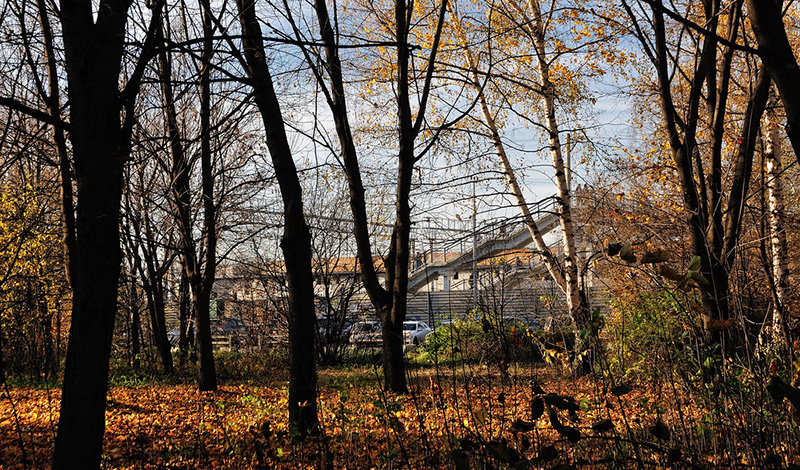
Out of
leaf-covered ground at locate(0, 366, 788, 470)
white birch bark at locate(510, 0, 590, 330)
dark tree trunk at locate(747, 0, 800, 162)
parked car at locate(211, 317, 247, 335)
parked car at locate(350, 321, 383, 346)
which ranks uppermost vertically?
white birch bark at locate(510, 0, 590, 330)

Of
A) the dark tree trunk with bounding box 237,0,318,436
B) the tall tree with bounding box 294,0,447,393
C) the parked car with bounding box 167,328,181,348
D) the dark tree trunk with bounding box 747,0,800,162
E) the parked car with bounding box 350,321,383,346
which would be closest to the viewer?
the dark tree trunk with bounding box 747,0,800,162

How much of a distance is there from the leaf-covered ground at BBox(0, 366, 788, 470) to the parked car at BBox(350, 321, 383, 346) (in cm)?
544

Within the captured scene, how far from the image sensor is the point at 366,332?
15.4 metres

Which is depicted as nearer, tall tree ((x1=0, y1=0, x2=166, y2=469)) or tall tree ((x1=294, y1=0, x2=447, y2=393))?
tall tree ((x1=0, y1=0, x2=166, y2=469))

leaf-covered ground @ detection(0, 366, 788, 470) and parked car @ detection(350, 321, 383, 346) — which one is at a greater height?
parked car @ detection(350, 321, 383, 346)

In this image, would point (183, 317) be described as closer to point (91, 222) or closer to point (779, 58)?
point (91, 222)

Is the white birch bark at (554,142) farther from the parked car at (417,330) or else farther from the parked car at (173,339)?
the parked car at (417,330)

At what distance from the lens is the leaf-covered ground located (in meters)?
2.25

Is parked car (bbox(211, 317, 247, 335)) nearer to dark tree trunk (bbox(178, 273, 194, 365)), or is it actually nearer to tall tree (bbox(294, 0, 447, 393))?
dark tree trunk (bbox(178, 273, 194, 365))

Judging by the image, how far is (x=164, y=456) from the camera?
4770 mm

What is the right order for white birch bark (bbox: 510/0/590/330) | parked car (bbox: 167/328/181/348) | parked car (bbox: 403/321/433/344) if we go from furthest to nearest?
1. parked car (bbox: 403/321/433/344)
2. parked car (bbox: 167/328/181/348)
3. white birch bark (bbox: 510/0/590/330)

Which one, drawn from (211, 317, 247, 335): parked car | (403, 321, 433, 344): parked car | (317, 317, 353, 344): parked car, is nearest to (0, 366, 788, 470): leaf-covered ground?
(317, 317, 353, 344): parked car

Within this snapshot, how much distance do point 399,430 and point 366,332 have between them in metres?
12.8

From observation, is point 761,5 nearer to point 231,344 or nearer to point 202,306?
point 202,306
